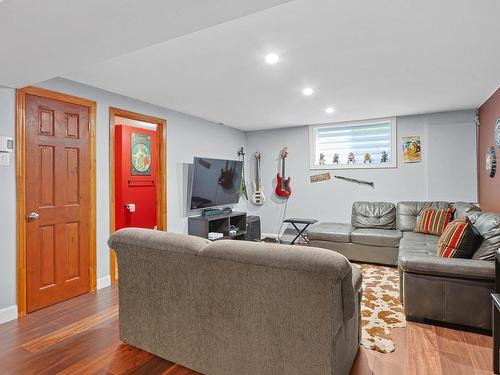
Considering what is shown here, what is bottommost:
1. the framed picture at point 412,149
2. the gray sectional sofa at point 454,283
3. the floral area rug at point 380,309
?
the floral area rug at point 380,309

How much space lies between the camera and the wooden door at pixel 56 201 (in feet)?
9.50

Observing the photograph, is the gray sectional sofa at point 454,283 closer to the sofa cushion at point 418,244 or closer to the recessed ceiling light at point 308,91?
the sofa cushion at point 418,244

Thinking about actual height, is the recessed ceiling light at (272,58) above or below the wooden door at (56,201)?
above

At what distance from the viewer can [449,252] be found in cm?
266

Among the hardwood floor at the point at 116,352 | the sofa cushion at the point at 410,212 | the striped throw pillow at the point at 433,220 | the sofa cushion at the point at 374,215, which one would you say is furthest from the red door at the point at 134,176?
the striped throw pillow at the point at 433,220

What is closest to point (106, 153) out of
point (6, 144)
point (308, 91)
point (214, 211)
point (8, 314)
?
point (6, 144)

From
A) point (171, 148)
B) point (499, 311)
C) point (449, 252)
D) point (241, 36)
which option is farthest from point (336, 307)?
point (171, 148)

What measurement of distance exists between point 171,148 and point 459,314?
12.5 ft

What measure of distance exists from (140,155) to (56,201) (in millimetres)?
2213

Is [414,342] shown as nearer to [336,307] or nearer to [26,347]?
[336,307]

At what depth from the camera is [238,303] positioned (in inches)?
67.6

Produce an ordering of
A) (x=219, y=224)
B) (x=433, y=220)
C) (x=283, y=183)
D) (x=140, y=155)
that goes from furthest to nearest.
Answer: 1. (x=283, y=183)
2. (x=140, y=155)
3. (x=219, y=224)
4. (x=433, y=220)

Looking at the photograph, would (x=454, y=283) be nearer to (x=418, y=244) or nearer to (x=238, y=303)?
(x=418, y=244)

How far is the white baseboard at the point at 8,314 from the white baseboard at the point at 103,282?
0.83 m
